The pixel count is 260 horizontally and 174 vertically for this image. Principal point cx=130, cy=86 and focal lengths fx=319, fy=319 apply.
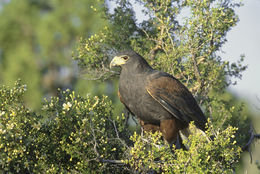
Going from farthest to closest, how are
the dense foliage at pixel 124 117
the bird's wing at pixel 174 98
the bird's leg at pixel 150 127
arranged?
the bird's leg at pixel 150 127 < the bird's wing at pixel 174 98 < the dense foliage at pixel 124 117

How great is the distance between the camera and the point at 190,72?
715 centimetres

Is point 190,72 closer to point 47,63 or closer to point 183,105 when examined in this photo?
point 183,105

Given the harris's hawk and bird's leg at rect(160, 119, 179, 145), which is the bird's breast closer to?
the harris's hawk

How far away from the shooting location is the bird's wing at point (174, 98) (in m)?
5.93

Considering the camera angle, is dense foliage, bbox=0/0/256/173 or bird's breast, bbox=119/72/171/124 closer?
dense foliage, bbox=0/0/256/173

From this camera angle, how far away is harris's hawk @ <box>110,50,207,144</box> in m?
5.95

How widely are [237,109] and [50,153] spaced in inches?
210

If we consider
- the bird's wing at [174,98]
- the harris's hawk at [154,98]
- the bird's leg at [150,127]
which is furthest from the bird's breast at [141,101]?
the bird's leg at [150,127]

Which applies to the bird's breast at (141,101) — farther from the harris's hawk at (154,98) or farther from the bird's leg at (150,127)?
the bird's leg at (150,127)

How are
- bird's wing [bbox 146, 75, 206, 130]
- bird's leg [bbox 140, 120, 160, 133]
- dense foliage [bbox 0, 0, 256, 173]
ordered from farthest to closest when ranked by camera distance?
1. bird's leg [bbox 140, 120, 160, 133]
2. bird's wing [bbox 146, 75, 206, 130]
3. dense foliage [bbox 0, 0, 256, 173]

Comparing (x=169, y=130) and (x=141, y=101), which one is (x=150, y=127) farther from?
(x=141, y=101)

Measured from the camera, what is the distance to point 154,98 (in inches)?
233

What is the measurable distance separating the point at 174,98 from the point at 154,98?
18.5 inches

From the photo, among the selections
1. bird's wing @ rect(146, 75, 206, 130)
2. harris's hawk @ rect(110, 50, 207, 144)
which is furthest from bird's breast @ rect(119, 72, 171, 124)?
bird's wing @ rect(146, 75, 206, 130)
